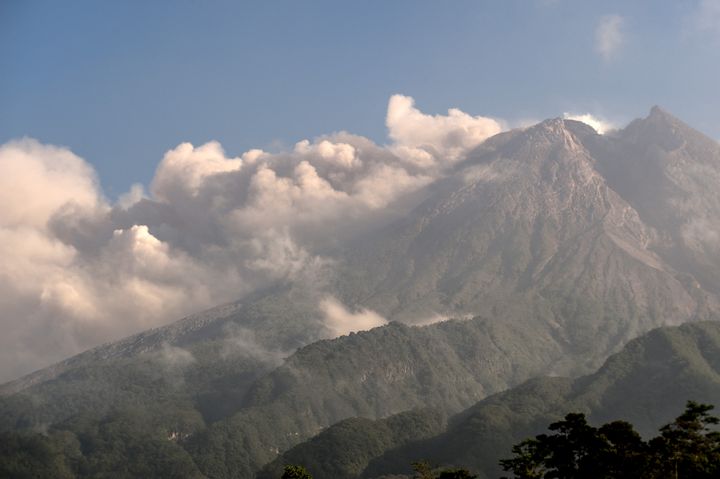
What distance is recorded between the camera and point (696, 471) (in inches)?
3430

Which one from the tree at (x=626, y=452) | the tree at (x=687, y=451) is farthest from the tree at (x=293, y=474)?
the tree at (x=687, y=451)

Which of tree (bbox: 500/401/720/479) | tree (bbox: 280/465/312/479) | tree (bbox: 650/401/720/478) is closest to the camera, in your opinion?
tree (bbox: 650/401/720/478)

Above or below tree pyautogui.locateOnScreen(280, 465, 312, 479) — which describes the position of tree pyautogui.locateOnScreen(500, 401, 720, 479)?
below

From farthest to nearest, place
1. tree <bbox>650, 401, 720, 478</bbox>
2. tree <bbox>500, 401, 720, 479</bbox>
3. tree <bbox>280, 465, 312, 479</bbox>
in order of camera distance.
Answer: tree <bbox>280, 465, 312, 479</bbox>
tree <bbox>500, 401, 720, 479</bbox>
tree <bbox>650, 401, 720, 478</bbox>

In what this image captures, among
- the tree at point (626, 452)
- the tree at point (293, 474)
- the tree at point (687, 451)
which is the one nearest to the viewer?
the tree at point (687, 451)

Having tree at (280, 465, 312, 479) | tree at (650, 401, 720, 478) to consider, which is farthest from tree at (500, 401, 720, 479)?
tree at (280, 465, 312, 479)

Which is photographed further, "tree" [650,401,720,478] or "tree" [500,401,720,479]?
"tree" [500,401,720,479]

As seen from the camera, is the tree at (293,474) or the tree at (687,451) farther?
the tree at (293,474)

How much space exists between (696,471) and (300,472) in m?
55.9

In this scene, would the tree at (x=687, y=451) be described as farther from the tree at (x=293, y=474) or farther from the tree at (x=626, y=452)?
the tree at (x=293, y=474)

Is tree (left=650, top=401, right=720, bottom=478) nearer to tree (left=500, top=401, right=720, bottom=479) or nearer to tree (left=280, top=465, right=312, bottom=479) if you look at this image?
tree (left=500, top=401, right=720, bottom=479)

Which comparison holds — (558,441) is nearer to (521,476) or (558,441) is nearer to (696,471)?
(521,476)

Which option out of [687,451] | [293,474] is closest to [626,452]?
[687,451]

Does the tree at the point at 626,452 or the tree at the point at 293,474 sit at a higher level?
the tree at the point at 293,474
